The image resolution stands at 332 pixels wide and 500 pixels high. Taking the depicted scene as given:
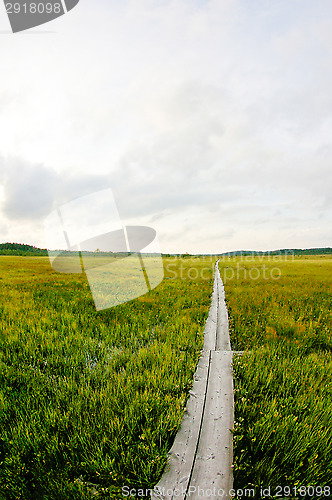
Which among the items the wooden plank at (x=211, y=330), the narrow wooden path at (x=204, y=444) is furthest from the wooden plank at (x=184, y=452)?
the wooden plank at (x=211, y=330)

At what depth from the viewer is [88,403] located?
2.91 m

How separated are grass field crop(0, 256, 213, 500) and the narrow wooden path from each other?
12 cm

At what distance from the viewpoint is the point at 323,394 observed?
10.4 feet

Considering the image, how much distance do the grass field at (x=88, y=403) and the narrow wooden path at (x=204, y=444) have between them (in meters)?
0.12

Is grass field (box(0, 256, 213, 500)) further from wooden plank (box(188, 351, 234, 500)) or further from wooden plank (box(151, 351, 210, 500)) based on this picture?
wooden plank (box(188, 351, 234, 500))

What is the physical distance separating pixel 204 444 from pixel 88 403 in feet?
5.12

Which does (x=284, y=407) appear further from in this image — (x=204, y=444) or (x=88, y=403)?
(x=88, y=403)

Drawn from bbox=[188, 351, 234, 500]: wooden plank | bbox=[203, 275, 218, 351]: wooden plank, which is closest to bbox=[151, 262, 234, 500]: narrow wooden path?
bbox=[188, 351, 234, 500]: wooden plank

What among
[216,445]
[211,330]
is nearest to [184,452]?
[216,445]

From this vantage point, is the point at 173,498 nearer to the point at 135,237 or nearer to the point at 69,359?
the point at 69,359

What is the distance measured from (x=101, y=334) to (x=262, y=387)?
12.3 ft

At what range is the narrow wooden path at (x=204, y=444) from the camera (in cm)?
190

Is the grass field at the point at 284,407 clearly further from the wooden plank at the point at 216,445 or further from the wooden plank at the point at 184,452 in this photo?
the wooden plank at the point at 184,452

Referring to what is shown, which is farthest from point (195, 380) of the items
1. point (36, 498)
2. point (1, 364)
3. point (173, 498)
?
point (1, 364)
